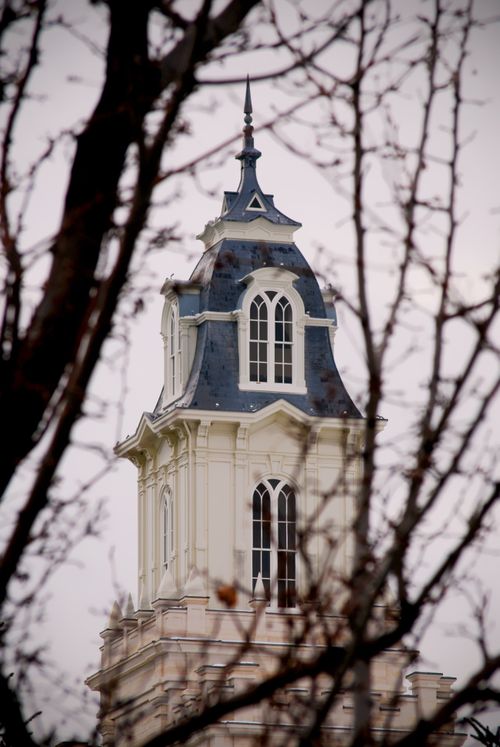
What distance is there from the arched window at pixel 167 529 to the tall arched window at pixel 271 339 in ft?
12.1

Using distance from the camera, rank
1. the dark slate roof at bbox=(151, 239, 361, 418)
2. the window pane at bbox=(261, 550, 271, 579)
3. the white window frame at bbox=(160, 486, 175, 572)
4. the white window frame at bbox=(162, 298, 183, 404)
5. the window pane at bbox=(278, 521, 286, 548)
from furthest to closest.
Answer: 1. the white window frame at bbox=(162, 298, 183, 404)
2. the white window frame at bbox=(160, 486, 175, 572)
3. the window pane at bbox=(261, 550, 271, 579)
4. the dark slate roof at bbox=(151, 239, 361, 418)
5. the window pane at bbox=(278, 521, 286, 548)

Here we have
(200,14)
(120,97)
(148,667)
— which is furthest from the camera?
(148,667)

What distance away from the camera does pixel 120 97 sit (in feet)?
26.9

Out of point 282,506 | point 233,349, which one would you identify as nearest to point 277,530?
point 282,506

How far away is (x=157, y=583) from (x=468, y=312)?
129ft

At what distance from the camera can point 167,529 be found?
155 ft

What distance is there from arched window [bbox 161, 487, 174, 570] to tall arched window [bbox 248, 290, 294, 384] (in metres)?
3.70

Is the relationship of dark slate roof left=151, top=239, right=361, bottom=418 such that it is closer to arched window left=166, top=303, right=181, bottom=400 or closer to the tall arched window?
the tall arched window

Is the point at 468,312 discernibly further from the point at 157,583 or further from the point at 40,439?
the point at 157,583

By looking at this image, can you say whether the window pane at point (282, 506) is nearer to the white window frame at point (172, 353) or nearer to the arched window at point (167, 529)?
the arched window at point (167, 529)

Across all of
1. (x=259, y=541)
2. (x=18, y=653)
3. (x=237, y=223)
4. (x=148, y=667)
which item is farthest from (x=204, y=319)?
(x=18, y=653)

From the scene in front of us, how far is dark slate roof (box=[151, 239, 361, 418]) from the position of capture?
45312 millimetres

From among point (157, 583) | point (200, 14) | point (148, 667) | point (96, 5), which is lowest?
point (200, 14)

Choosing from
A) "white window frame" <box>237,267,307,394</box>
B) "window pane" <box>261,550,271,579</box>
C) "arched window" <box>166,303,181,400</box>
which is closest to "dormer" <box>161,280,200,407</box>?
"arched window" <box>166,303,181,400</box>
